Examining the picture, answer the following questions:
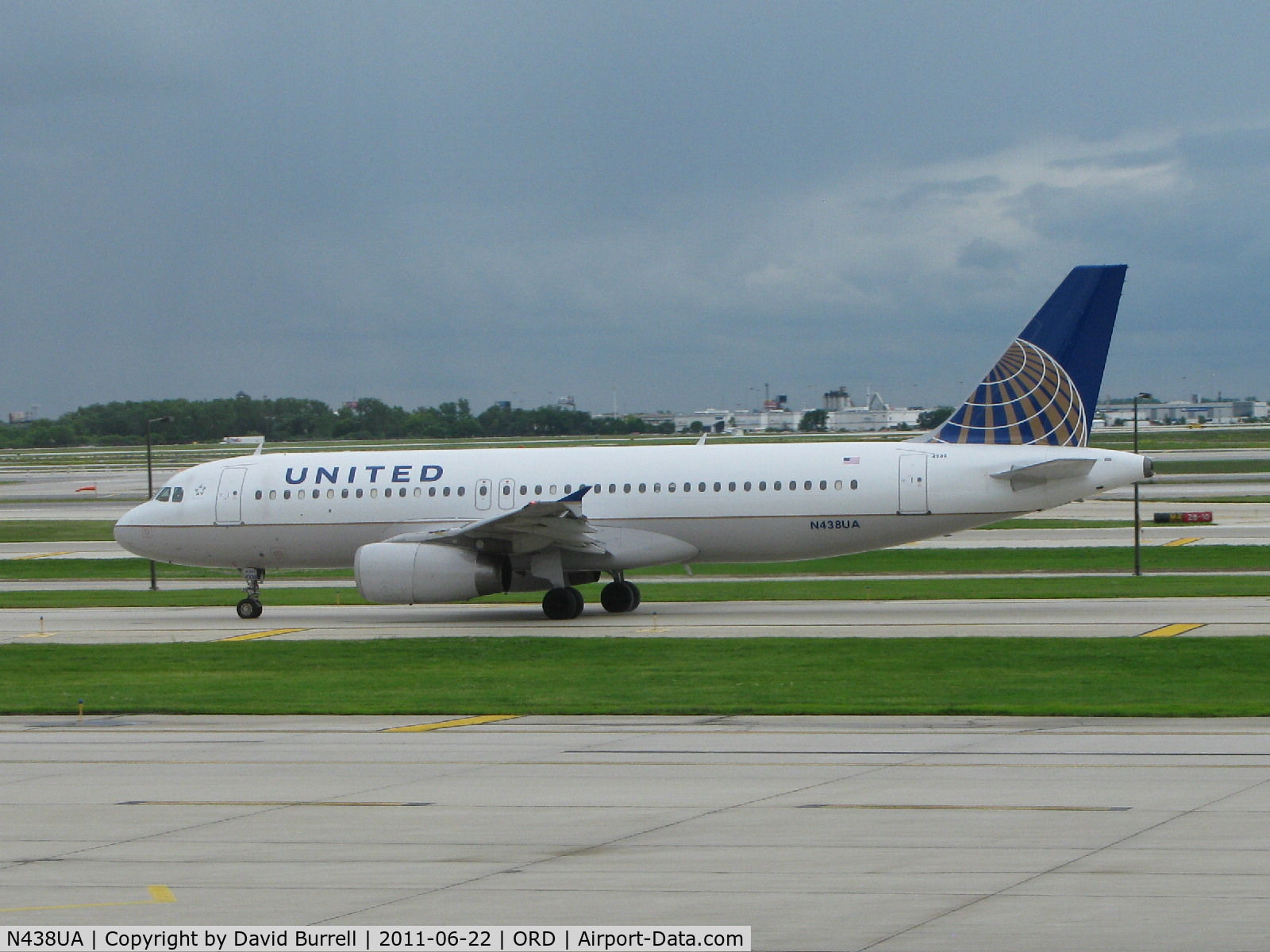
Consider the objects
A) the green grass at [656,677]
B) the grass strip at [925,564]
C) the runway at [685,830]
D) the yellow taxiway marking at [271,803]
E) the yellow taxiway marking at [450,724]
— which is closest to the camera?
the runway at [685,830]

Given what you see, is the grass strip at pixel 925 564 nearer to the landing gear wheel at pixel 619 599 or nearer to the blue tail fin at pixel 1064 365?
the landing gear wheel at pixel 619 599

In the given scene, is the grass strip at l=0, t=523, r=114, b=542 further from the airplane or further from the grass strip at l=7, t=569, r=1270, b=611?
the airplane

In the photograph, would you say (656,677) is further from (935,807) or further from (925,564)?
(925,564)

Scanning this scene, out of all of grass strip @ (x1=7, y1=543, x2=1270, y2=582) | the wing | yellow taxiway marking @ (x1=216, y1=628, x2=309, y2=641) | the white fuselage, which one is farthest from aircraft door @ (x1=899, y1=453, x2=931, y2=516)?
yellow taxiway marking @ (x1=216, y1=628, x2=309, y2=641)

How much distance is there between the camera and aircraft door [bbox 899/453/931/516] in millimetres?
33062

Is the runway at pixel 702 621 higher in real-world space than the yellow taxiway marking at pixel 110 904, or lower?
lower

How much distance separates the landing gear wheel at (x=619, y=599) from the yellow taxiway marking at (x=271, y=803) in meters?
21.2

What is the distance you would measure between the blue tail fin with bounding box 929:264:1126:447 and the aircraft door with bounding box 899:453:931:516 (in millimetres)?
1949

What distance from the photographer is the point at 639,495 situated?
34.7 m

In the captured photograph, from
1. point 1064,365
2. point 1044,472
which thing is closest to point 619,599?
point 1044,472

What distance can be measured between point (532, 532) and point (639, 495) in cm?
279

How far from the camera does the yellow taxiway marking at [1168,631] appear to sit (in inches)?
1080

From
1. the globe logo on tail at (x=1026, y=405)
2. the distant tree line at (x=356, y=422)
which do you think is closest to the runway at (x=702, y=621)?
the globe logo on tail at (x=1026, y=405)

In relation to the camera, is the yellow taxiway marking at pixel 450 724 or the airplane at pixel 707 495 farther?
the airplane at pixel 707 495
